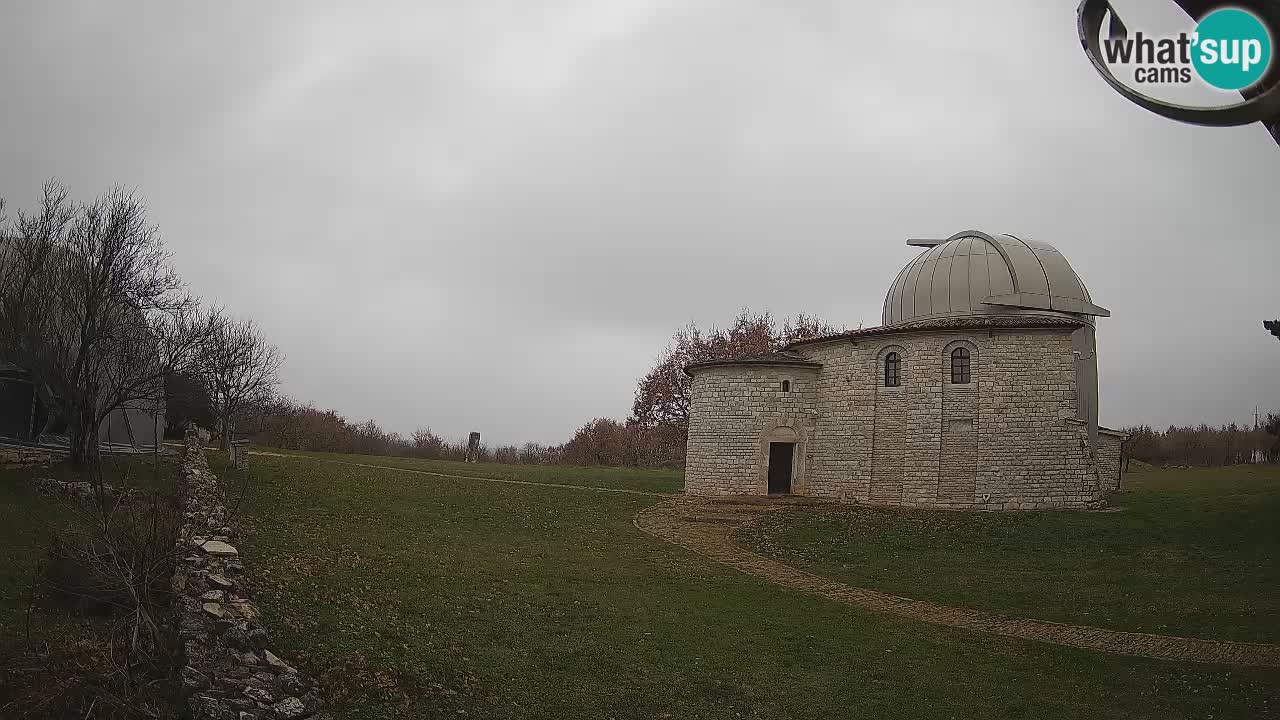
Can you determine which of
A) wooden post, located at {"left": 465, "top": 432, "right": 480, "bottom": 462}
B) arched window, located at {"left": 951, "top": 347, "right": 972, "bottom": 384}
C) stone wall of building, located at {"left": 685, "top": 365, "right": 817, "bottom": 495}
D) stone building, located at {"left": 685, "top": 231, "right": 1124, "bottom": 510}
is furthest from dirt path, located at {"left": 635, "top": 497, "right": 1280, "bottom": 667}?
wooden post, located at {"left": 465, "top": 432, "right": 480, "bottom": 462}

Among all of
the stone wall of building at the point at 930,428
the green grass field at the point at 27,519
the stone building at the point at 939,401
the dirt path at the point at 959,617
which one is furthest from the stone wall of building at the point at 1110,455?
the green grass field at the point at 27,519

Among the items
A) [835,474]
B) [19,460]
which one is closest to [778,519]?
[835,474]

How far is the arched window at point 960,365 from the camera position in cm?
2353

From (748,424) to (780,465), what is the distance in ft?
5.99

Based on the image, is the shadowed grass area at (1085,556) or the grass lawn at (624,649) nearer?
the grass lawn at (624,649)

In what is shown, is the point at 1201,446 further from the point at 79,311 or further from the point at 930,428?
the point at 79,311

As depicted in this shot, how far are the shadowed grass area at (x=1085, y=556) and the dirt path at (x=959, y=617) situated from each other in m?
0.54

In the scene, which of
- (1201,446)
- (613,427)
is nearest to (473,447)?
(613,427)

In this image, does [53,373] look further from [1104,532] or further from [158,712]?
[1104,532]

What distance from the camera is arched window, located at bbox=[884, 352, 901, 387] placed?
80.7ft

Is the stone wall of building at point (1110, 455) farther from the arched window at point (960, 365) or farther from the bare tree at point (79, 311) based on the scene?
the bare tree at point (79, 311)

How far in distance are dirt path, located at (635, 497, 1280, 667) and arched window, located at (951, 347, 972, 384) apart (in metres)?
8.77

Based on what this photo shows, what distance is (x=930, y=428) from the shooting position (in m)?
23.5

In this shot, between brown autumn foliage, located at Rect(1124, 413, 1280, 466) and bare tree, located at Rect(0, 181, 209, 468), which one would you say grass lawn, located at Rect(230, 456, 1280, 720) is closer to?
bare tree, located at Rect(0, 181, 209, 468)
